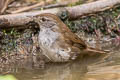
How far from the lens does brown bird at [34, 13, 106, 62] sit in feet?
14.9

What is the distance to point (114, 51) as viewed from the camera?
501 cm

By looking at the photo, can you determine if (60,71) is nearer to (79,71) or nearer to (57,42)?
(79,71)

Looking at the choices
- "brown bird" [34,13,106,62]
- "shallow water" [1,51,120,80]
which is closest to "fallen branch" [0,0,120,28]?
"brown bird" [34,13,106,62]

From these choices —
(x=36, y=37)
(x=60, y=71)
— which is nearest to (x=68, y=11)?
(x=36, y=37)

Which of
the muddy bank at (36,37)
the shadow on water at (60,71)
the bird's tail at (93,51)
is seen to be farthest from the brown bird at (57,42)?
the muddy bank at (36,37)

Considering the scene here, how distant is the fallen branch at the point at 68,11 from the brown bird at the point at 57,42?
13.1 inches

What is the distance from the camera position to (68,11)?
17.5 ft

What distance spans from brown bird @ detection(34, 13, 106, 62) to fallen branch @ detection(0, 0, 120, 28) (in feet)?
1.09

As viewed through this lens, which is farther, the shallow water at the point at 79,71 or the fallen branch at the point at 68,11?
the fallen branch at the point at 68,11

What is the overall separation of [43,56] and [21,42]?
22.6 inches

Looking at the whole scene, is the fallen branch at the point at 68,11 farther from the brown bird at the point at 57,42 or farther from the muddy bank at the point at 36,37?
the brown bird at the point at 57,42

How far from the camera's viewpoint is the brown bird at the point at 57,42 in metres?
4.54

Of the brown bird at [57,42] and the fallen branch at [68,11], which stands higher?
the fallen branch at [68,11]

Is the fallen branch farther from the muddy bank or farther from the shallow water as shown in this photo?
the shallow water
